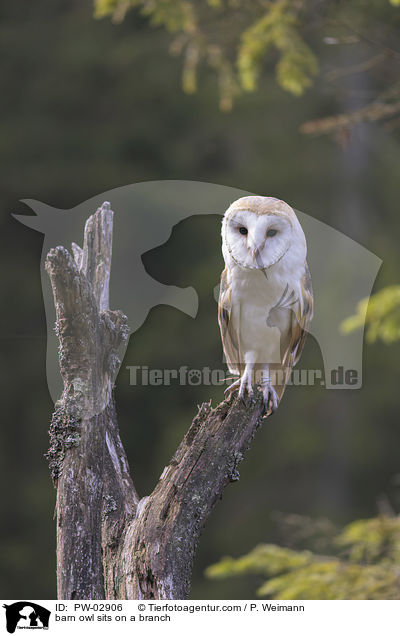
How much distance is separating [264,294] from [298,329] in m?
0.22

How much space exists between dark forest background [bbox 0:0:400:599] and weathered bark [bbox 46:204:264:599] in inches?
62.8

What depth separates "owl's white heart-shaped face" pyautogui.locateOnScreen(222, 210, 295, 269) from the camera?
1.61 meters

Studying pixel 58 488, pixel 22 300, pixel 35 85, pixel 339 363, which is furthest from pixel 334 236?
pixel 35 85

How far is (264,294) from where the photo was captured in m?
1.85

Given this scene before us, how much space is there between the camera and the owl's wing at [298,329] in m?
1.92

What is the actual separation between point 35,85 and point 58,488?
4.58m

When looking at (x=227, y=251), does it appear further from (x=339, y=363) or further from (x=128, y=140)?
(x=128, y=140)

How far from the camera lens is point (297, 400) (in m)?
6.60

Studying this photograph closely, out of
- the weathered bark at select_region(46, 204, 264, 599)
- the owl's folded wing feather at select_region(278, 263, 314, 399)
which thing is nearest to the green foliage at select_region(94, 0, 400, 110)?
the owl's folded wing feather at select_region(278, 263, 314, 399)

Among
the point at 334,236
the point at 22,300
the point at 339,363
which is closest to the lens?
the point at 339,363

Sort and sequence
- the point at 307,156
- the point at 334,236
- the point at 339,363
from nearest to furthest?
the point at 339,363 < the point at 334,236 < the point at 307,156

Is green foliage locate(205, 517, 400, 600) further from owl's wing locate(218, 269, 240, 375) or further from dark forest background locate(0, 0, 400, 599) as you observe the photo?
owl's wing locate(218, 269, 240, 375)
